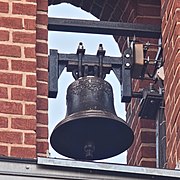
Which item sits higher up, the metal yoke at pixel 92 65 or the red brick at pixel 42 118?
the metal yoke at pixel 92 65

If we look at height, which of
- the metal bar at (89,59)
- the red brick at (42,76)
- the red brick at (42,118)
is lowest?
the red brick at (42,118)

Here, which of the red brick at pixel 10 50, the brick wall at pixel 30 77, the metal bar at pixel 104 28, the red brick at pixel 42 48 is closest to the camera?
the brick wall at pixel 30 77

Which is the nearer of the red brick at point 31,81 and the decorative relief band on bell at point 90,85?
the red brick at point 31,81

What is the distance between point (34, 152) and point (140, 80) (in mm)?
1788

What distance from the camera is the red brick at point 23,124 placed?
686 centimetres

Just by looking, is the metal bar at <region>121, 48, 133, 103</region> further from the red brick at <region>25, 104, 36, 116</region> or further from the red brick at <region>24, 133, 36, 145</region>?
the red brick at <region>24, 133, 36, 145</region>

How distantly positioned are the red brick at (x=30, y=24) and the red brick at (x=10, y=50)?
0.14 metres

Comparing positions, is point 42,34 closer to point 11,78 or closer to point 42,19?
point 42,19

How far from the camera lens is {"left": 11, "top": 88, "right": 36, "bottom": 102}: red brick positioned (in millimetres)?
6949

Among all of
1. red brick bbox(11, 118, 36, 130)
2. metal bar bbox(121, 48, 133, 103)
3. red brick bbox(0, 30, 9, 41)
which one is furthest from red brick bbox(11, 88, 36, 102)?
metal bar bbox(121, 48, 133, 103)

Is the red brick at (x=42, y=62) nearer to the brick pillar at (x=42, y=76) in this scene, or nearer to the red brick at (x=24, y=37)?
the brick pillar at (x=42, y=76)

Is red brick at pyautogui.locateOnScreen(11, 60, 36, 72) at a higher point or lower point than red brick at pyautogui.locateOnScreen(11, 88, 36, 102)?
higher

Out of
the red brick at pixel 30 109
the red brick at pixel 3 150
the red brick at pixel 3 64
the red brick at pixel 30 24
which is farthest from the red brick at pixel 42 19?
the red brick at pixel 3 150

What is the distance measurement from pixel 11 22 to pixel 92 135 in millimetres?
811
